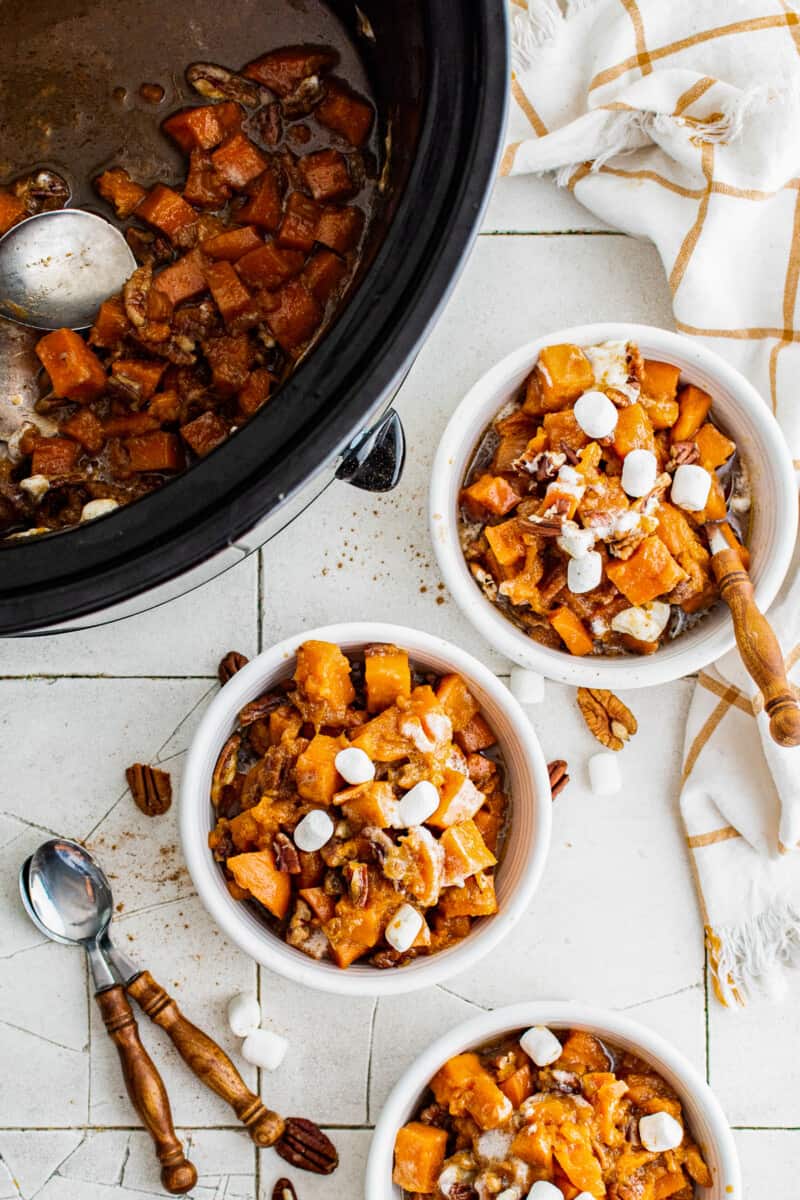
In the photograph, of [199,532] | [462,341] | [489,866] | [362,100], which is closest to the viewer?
[199,532]

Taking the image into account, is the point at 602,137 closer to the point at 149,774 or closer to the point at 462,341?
the point at 462,341

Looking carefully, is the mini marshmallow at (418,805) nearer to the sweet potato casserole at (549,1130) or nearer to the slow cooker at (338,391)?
the sweet potato casserole at (549,1130)

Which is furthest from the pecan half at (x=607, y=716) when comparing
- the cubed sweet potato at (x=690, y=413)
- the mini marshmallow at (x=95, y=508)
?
the mini marshmallow at (x=95, y=508)

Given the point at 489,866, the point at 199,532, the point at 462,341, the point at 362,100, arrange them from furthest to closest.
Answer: the point at 462,341, the point at 489,866, the point at 362,100, the point at 199,532

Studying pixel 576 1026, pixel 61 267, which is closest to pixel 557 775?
pixel 576 1026

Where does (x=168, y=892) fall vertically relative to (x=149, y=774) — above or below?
below

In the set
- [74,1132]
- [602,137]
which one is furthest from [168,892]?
[602,137]

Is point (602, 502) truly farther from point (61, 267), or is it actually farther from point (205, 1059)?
point (205, 1059)
